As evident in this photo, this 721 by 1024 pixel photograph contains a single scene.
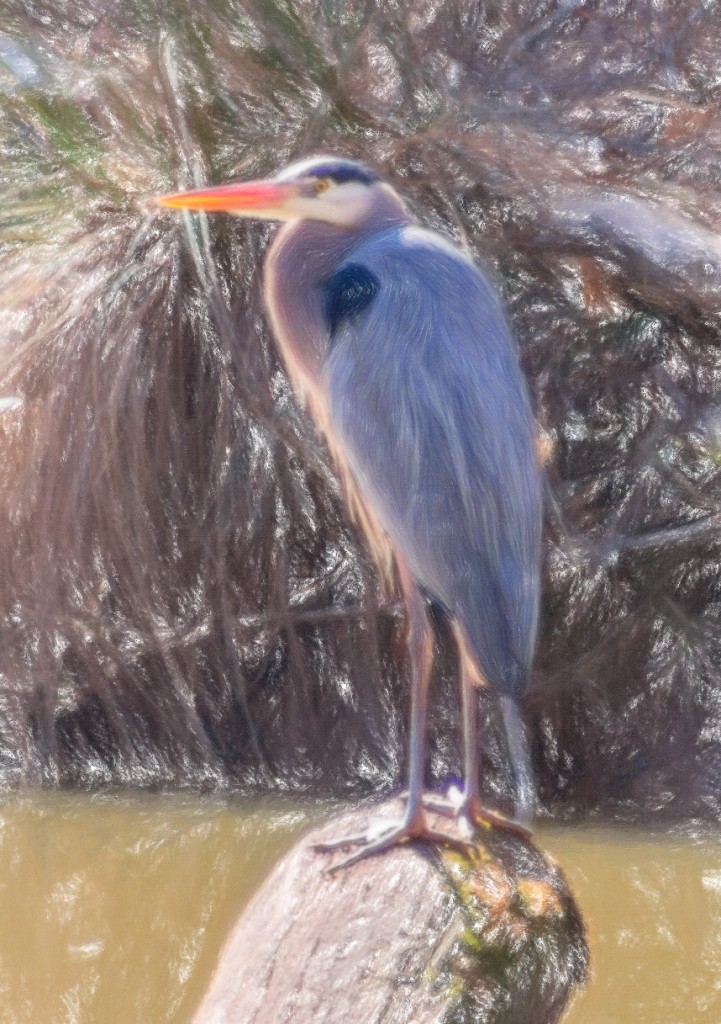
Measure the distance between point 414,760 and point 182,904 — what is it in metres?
0.33

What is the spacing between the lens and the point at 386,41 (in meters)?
1.30

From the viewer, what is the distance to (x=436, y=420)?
1.17 meters

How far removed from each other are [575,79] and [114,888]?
118cm

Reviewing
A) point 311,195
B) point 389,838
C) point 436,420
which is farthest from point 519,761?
point 311,195

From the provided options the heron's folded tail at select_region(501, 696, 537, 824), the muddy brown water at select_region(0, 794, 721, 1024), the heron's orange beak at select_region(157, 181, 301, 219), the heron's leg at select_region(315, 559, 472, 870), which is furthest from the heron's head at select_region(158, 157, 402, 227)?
the muddy brown water at select_region(0, 794, 721, 1024)

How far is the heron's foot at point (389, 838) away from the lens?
1.19 meters

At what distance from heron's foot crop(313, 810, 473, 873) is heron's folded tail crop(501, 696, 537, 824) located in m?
0.11

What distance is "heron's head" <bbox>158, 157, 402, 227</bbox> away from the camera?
3.98 ft

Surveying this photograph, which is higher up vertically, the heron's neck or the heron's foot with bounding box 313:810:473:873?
the heron's neck

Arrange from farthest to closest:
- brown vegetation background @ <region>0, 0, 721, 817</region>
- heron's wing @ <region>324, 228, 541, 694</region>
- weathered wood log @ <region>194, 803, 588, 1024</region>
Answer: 1. brown vegetation background @ <region>0, 0, 721, 817</region>
2. heron's wing @ <region>324, 228, 541, 694</region>
3. weathered wood log @ <region>194, 803, 588, 1024</region>

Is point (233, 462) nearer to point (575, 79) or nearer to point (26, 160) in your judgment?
point (26, 160)

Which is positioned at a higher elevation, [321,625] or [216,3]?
[216,3]

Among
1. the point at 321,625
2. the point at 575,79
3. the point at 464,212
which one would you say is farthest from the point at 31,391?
the point at 575,79

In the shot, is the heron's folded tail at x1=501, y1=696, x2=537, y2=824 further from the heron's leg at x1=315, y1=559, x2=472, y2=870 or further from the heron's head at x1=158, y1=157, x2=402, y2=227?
the heron's head at x1=158, y1=157, x2=402, y2=227
